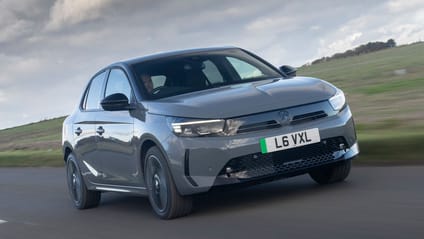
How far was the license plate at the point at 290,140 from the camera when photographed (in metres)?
7.45

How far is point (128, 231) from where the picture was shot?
7.99 metres

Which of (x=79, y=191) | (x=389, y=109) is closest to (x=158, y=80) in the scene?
(x=79, y=191)

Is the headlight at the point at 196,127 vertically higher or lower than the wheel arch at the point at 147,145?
higher

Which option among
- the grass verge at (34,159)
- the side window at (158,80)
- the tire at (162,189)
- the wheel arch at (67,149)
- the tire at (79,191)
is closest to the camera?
the tire at (162,189)

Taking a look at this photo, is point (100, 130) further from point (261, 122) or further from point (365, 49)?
point (365, 49)

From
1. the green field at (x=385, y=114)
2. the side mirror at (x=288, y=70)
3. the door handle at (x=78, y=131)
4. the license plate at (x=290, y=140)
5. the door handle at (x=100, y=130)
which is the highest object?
the side mirror at (x=288, y=70)

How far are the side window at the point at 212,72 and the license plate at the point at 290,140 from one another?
1474 mm

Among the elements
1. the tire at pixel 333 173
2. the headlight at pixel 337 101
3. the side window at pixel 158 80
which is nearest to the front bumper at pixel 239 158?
the headlight at pixel 337 101

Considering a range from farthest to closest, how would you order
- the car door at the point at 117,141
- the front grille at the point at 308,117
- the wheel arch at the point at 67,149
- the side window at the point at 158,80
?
the wheel arch at the point at 67,149, the side window at the point at 158,80, the car door at the point at 117,141, the front grille at the point at 308,117

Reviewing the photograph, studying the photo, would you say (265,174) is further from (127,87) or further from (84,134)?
(84,134)

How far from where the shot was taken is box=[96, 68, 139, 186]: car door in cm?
858

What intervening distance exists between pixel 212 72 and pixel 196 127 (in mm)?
1521

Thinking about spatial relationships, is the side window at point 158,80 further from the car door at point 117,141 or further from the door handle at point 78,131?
the door handle at point 78,131

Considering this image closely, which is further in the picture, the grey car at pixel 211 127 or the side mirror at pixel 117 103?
the side mirror at pixel 117 103
